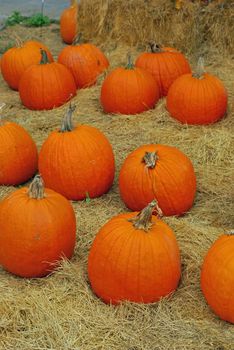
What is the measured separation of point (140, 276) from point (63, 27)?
25.6ft

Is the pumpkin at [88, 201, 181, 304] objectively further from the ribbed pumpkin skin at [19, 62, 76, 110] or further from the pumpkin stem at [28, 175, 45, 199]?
the ribbed pumpkin skin at [19, 62, 76, 110]

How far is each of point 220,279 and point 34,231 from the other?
1.14m

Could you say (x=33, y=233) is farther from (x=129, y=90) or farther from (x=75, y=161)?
(x=129, y=90)

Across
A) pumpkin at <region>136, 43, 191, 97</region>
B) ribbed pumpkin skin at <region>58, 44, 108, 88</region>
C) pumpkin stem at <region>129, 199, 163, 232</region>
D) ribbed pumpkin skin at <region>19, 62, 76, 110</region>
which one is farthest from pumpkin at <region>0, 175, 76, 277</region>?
ribbed pumpkin skin at <region>58, 44, 108, 88</region>

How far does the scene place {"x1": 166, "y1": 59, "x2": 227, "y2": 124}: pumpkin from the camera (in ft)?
20.0

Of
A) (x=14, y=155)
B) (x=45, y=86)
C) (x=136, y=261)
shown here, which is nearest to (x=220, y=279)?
(x=136, y=261)

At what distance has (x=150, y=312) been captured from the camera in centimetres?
351

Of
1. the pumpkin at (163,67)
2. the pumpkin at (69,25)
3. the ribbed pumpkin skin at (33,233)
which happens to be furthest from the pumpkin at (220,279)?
the pumpkin at (69,25)

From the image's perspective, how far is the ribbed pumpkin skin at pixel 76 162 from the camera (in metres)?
4.78

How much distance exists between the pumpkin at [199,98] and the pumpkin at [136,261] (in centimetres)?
271

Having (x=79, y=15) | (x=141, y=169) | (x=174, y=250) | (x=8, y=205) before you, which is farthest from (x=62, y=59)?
(x=174, y=250)

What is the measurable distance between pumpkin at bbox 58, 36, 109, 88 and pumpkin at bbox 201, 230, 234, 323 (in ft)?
14.7

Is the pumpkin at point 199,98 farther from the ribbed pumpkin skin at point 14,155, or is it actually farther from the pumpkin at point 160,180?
the ribbed pumpkin skin at point 14,155

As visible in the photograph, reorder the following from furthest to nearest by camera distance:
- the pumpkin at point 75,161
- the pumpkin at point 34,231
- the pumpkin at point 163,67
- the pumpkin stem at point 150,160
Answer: the pumpkin at point 163,67, the pumpkin at point 75,161, the pumpkin stem at point 150,160, the pumpkin at point 34,231
